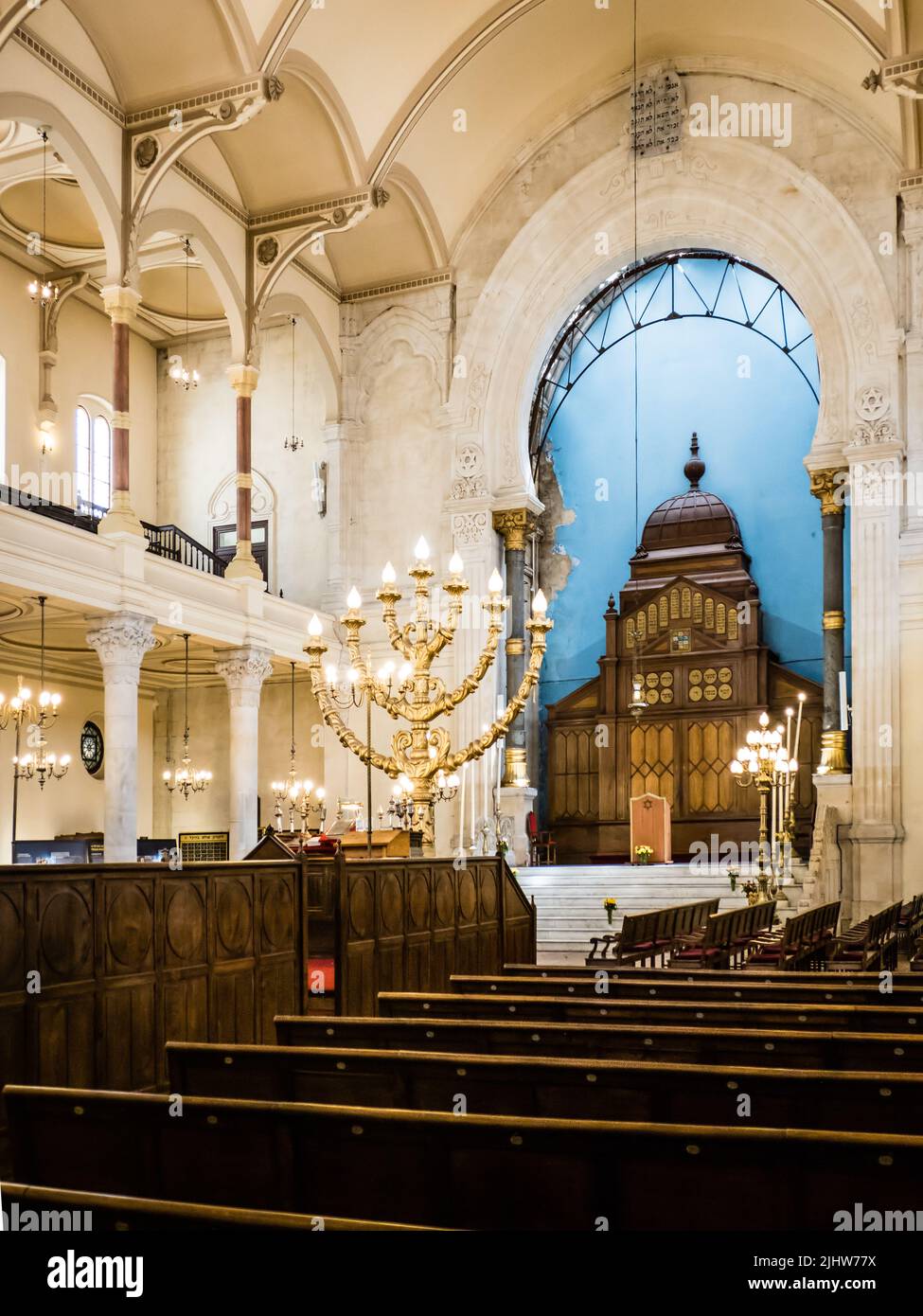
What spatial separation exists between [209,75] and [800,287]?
28.7 ft

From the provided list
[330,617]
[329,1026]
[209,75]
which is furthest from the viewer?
[330,617]

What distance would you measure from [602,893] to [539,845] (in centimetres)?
408

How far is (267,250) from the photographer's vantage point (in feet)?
59.4

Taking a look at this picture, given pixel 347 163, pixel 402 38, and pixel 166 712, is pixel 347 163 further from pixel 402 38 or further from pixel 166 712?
pixel 166 712

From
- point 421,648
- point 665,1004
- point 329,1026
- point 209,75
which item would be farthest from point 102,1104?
point 209,75

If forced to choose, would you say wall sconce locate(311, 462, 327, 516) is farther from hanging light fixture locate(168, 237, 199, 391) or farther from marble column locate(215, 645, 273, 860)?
marble column locate(215, 645, 273, 860)

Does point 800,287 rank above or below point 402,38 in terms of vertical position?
below

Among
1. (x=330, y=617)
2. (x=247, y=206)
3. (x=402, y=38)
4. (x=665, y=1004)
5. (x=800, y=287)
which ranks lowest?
(x=665, y=1004)

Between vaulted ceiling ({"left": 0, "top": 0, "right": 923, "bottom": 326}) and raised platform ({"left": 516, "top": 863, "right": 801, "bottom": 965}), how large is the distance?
10196mm

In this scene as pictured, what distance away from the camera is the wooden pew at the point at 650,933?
33.3 ft

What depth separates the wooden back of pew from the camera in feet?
7.63

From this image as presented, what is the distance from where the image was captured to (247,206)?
59.2 feet

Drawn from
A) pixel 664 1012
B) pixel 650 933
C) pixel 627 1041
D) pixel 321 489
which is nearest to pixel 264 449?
pixel 321 489
